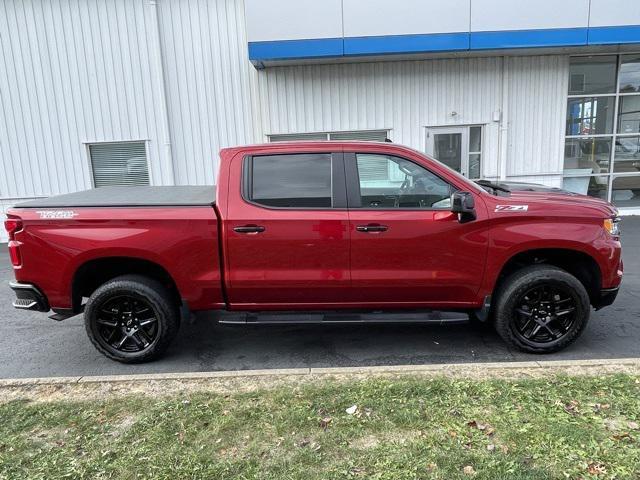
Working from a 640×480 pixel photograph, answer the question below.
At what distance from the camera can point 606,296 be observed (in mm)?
4281

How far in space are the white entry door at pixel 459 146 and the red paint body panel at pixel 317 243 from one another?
23.3 feet

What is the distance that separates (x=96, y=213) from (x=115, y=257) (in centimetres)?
42

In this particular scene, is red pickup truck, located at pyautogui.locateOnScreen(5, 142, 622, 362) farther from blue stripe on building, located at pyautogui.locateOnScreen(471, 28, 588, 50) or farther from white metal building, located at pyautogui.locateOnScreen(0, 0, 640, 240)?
white metal building, located at pyautogui.locateOnScreen(0, 0, 640, 240)

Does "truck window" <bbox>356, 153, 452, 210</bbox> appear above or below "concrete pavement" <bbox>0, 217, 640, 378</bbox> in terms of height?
above

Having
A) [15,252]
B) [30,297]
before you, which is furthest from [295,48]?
[30,297]

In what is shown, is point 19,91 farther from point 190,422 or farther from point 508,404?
point 508,404

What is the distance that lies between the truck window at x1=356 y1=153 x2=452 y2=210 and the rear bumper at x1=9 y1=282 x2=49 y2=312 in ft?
9.77

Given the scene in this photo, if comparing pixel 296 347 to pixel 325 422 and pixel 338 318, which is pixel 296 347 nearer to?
pixel 338 318

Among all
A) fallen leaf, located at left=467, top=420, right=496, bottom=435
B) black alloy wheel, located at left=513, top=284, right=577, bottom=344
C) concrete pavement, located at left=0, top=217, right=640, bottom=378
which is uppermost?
black alloy wheel, located at left=513, top=284, right=577, bottom=344

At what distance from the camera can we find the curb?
382cm

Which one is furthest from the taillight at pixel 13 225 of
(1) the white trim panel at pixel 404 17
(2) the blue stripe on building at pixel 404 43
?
(1) the white trim panel at pixel 404 17

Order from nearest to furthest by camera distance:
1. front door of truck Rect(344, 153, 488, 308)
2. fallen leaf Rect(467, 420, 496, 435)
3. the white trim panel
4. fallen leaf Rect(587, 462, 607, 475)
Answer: fallen leaf Rect(587, 462, 607, 475)
fallen leaf Rect(467, 420, 496, 435)
front door of truck Rect(344, 153, 488, 308)
the white trim panel

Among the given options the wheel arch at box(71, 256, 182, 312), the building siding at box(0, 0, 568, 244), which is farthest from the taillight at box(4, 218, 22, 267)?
the building siding at box(0, 0, 568, 244)

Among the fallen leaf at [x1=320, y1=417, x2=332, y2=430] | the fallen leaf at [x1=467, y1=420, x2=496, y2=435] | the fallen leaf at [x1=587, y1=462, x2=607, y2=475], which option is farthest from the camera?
the fallen leaf at [x1=320, y1=417, x2=332, y2=430]
